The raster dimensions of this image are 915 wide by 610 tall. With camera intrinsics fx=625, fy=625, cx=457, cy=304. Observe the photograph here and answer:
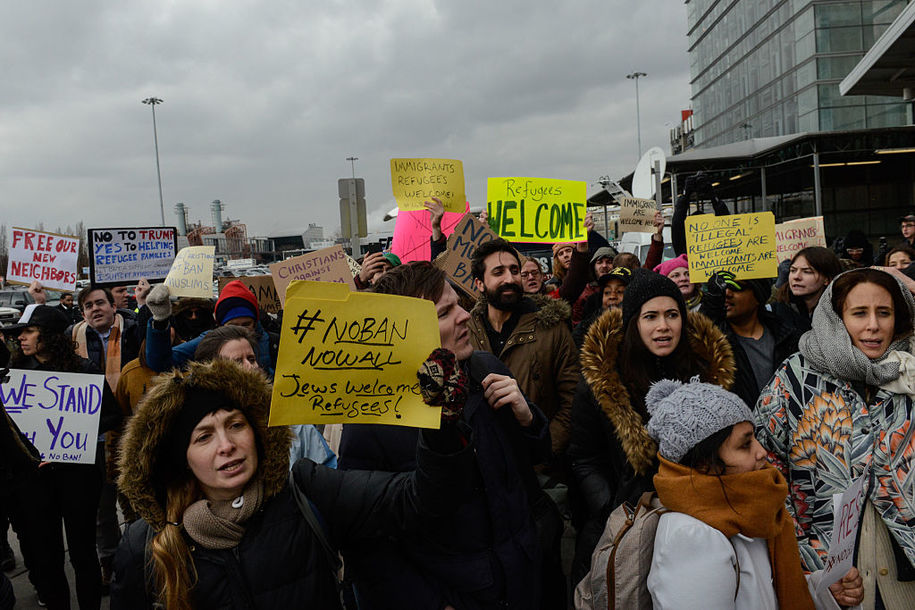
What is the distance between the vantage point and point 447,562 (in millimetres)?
2000

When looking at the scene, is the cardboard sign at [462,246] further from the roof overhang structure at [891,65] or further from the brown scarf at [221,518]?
the roof overhang structure at [891,65]

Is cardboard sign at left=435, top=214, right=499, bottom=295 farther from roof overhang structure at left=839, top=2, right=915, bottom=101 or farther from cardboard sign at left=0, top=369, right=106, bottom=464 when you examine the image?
roof overhang structure at left=839, top=2, right=915, bottom=101

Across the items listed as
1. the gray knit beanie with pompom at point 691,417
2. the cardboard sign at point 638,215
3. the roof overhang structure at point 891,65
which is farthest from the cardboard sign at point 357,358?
the roof overhang structure at point 891,65

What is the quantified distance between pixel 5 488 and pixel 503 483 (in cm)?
235

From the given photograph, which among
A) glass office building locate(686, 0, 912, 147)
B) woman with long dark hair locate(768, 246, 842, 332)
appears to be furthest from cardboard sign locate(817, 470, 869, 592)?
glass office building locate(686, 0, 912, 147)

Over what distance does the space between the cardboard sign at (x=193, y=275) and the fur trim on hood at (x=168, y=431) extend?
3982 mm

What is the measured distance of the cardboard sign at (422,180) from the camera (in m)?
5.70

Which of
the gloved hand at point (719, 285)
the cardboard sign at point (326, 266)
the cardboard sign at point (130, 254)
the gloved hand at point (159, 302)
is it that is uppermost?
the cardboard sign at point (130, 254)

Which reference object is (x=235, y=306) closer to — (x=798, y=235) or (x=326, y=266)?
(x=326, y=266)

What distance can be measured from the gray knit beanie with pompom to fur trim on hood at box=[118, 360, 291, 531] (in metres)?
1.24

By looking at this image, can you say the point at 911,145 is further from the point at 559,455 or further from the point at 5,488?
the point at 5,488

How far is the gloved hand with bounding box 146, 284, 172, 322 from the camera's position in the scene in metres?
4.01

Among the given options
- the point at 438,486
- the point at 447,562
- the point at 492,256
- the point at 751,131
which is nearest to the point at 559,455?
the point at 492,256

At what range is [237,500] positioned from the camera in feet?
6.11
